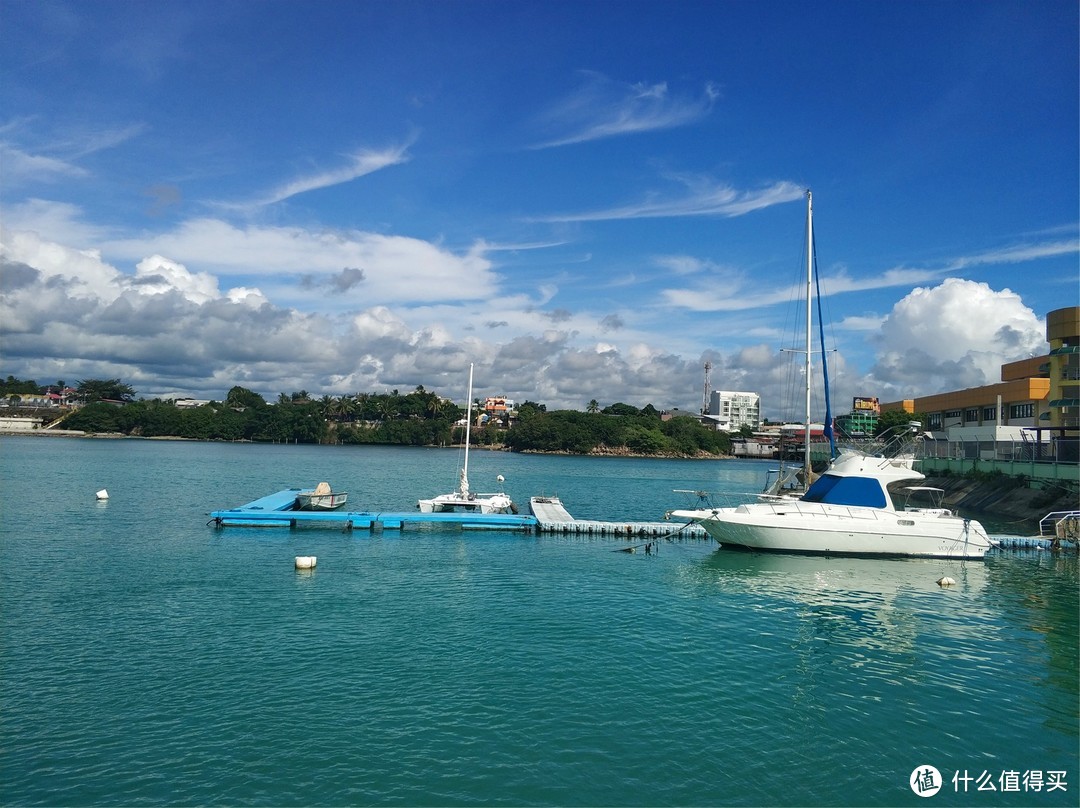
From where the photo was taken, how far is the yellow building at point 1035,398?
5531 cm

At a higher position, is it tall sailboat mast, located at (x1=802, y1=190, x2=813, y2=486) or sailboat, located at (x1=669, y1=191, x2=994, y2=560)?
tall sailboat mast, located at (x1=802, y1=190, x2=813, y2=486)

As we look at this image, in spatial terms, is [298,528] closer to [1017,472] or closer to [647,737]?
[647,737]

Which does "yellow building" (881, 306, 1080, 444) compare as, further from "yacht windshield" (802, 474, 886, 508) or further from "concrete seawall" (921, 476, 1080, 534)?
"yacht windshield" (802, 474, 886, 508)

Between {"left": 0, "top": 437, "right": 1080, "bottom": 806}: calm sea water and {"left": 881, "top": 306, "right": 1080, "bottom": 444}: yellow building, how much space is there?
32.5m

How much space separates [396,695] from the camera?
14312 mm

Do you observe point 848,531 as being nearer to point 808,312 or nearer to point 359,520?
point 808,312

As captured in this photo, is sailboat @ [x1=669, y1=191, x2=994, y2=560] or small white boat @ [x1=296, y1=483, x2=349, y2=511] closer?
sailboat @ [x1=669, y1=191, x2=994, y2=560]

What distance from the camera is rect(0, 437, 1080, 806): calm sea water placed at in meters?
11.3

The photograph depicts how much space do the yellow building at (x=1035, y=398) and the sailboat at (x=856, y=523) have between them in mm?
19197

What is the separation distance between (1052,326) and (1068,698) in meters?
53.6

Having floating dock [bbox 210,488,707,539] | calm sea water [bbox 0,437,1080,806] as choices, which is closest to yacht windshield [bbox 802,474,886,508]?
calm sea water [bbox 0,437,1080,806]

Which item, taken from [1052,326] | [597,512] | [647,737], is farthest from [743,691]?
[1052,326]
